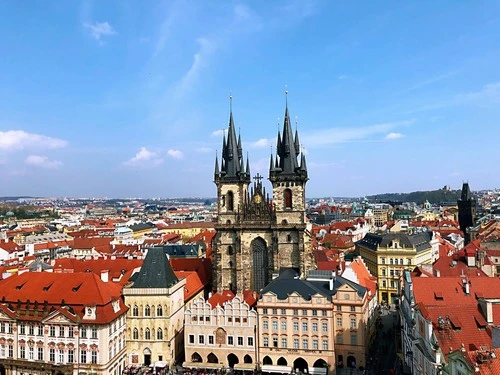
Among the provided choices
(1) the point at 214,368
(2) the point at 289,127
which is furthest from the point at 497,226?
(1) the point at 214,368

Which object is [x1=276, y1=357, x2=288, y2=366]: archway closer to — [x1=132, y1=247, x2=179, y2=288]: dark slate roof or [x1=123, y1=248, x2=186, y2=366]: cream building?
[x1=123, y1=248, x2=186, y2=366]: cream building

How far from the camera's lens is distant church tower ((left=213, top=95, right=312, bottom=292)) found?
269 feet

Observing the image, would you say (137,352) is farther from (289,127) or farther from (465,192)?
(465,192)

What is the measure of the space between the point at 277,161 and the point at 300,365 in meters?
35.7

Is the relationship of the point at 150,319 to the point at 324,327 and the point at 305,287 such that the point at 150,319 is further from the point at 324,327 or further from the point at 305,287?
the point at 324,327

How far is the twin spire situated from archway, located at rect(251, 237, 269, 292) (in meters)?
11.5

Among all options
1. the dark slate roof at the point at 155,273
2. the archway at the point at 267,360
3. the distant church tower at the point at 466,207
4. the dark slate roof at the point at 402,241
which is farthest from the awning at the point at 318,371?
the distant church tower at the point at 466,207

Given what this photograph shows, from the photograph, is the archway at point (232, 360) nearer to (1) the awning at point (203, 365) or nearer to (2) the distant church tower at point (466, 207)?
(1) the awning at point (203, 365)

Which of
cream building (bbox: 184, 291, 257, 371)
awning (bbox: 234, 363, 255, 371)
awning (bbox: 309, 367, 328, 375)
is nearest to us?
awning (bbox: 309, 367, 328, 375)

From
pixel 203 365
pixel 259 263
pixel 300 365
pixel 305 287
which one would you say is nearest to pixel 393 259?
pixel 259 263

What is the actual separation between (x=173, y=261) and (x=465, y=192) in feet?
349

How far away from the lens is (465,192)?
15638 centimetres

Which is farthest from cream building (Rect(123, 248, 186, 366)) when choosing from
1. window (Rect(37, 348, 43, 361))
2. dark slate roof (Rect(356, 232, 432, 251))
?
dark slate roof (Rect(356, 232, 432, 251))

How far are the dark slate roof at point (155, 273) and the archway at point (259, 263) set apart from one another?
18.8 metres
